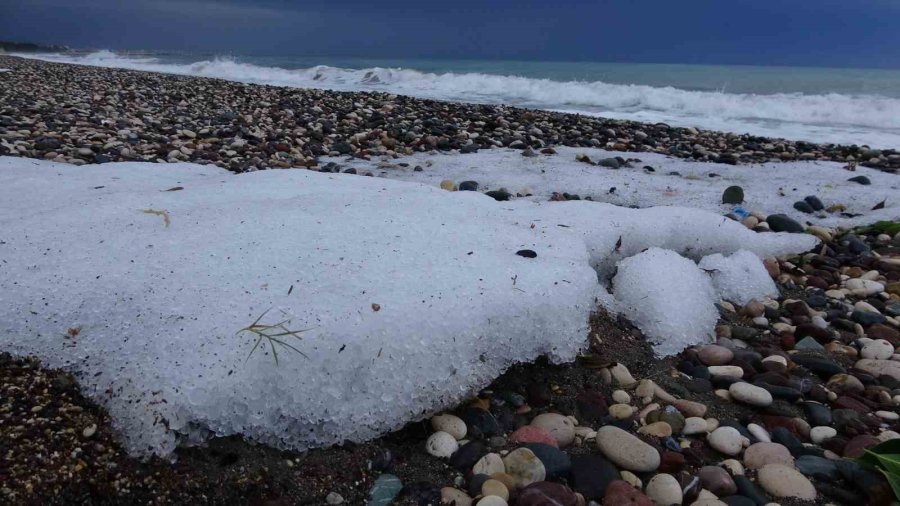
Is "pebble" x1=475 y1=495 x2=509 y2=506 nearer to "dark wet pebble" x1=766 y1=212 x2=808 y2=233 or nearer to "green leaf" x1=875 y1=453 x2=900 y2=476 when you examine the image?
"green leaf" x1=875 y1=453 x2=900 y2=476

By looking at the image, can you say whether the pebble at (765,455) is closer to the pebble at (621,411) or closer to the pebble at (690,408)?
the pebble at (690,408)

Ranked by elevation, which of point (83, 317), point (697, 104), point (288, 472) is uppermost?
point (697, 104)

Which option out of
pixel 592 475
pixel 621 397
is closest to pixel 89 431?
pixel 592 475

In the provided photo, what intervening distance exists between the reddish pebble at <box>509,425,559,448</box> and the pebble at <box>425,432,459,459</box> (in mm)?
172

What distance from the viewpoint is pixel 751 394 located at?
1790 millimetres

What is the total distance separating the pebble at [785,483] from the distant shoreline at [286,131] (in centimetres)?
373

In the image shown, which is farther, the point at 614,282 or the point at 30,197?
the point at 30,197

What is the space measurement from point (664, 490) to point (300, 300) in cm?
110

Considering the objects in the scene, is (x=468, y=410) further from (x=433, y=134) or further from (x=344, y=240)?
(x=433, y=134)

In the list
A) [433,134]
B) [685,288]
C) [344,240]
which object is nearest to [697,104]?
[433,134]

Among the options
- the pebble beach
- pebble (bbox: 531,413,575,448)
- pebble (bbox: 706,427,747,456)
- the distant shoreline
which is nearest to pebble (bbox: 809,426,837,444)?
the pebble beach

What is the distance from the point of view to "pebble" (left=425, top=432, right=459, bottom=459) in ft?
4.83

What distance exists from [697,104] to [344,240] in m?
11.4

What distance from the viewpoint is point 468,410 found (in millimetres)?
1610
